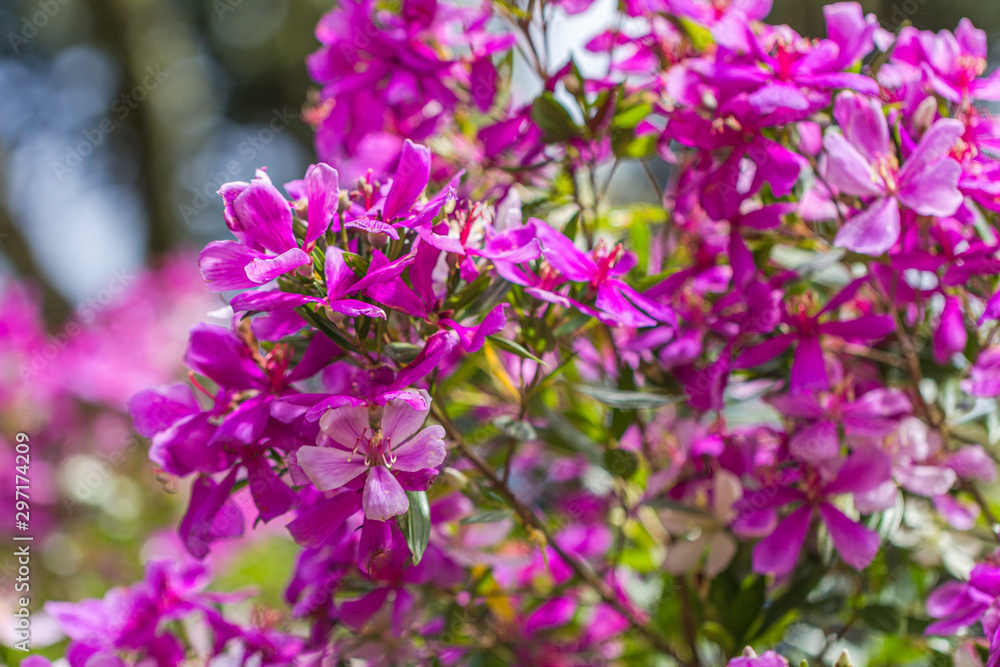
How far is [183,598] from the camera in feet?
2.66

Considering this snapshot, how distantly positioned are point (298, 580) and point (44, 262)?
14.5ft

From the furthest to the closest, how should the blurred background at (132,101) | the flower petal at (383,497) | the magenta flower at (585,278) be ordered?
the blurred background at (132,101)
the magenta flower at (585,278)
the flower petal at (383,497)

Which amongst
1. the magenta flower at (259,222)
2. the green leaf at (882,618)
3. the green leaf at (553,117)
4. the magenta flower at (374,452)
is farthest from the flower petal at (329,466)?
the green leaf at (882,618)

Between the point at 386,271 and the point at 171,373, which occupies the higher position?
the point at 386,271

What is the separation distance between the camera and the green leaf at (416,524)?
20.7 inches

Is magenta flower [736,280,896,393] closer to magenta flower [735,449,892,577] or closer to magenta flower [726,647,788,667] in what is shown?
magenta flower [735,449,892,577]

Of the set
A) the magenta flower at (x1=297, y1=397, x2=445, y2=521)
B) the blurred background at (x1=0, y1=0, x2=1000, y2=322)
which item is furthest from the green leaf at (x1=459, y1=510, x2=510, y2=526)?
the blurred background at (x1=0, y1=0, x2=1000, y2=322)

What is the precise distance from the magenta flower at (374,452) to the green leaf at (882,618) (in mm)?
513

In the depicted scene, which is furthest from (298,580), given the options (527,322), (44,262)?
(44,262)

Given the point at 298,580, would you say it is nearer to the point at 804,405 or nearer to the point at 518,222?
the point at 518,222

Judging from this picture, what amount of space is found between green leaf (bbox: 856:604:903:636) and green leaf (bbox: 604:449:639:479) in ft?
0.89

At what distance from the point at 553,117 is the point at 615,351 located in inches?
9.9

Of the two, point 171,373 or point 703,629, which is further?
point 171,373

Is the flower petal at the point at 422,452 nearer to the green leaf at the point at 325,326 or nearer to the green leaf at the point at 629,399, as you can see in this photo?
the green leaf at the point at 325,326
